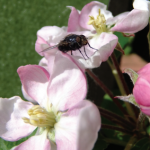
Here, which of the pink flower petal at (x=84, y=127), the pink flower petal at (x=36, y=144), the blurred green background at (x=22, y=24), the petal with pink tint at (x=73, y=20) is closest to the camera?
the pink flower petal at (x=84, y=127)

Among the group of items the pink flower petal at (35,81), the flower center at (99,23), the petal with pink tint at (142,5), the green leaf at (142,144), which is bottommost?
the green leaf at (142,144)

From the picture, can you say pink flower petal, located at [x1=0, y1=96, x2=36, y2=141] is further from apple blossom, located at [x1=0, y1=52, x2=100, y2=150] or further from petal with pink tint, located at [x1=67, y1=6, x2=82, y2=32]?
petal with pink tint, located at [x1=67, y1=6, x2=82, y2=32]

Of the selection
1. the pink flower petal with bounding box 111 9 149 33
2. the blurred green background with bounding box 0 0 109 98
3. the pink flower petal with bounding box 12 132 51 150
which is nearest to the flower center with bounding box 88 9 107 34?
the pink flower petal with bounding box 111 9 149 33

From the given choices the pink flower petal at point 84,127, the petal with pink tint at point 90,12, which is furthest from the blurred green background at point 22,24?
the pink flower petal at point 84,127

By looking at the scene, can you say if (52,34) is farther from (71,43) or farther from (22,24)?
(22,24)

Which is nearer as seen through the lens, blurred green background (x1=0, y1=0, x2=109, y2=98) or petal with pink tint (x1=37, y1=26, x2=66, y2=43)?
petal with pink tint (x1=37, y1=26, x2=66, y2=43)

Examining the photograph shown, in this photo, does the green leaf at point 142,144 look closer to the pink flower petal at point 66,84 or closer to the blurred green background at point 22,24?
the pink flower petal at point 66,84

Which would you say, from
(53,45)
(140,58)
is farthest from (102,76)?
(53,45)

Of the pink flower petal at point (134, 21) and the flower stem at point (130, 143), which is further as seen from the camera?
the flower stem at point (130, 143)

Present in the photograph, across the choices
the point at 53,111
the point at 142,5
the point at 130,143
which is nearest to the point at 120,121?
the point at 130,143
